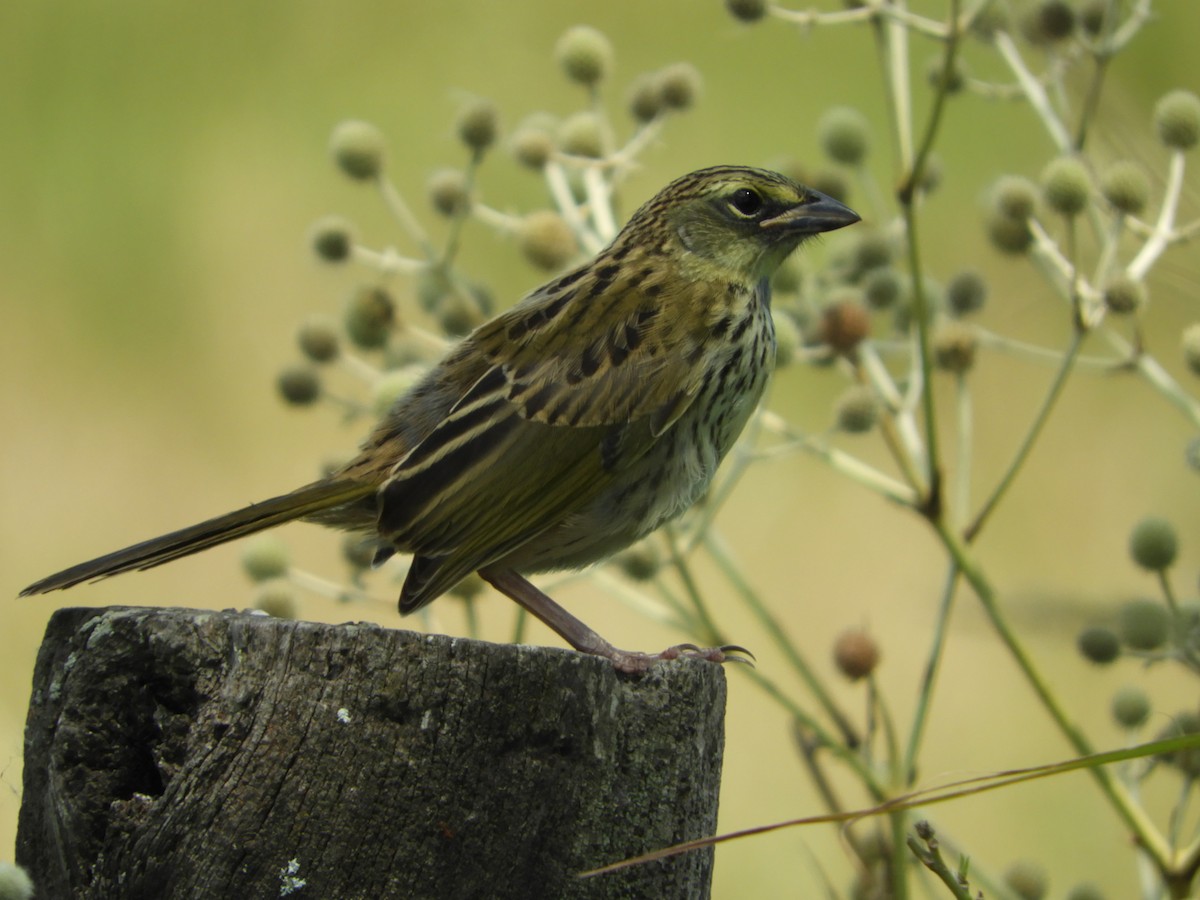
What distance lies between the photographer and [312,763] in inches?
88.4

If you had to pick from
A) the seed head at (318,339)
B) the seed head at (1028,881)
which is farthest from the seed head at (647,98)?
the seed head at (1028,881)

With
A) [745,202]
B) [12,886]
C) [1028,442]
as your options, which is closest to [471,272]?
[745,202]

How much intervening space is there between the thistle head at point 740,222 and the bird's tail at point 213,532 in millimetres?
1056

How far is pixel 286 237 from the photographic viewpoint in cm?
882

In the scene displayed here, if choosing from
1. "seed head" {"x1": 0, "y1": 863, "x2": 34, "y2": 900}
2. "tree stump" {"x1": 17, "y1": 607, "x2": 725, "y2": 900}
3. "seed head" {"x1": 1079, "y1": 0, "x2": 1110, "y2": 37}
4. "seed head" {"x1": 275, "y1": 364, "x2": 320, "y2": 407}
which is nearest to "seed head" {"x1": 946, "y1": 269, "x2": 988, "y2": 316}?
"seed head" {"x1": 1079, "y1": 0, "x2": 1110, "y2": 37}

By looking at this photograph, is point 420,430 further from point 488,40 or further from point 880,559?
point 488,40

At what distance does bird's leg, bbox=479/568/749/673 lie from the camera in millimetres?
3326

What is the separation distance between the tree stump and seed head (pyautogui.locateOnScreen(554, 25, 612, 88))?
115 inches

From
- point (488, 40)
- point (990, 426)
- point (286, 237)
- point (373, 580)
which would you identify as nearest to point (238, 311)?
point (286, 237)

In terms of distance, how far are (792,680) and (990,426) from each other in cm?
193

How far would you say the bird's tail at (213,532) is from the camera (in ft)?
9.52

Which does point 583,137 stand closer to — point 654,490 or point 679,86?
point 679,86

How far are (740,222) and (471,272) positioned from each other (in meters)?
4.23

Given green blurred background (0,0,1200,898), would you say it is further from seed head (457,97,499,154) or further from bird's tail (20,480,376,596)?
bird's tail (20,480,376,596)
